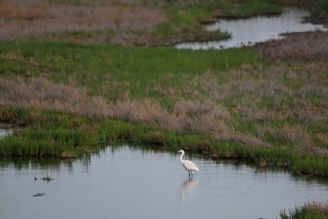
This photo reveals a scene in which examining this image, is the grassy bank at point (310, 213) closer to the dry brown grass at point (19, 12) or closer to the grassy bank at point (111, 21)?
the grassy bank at point (111, 21)

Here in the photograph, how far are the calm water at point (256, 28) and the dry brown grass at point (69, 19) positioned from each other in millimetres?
3952

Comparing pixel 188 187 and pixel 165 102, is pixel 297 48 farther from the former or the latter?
pixel 188 187

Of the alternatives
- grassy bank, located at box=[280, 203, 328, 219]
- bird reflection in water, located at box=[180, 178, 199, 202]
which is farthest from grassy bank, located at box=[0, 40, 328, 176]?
grassy bank, located at box=[280, 203, 328, 219]

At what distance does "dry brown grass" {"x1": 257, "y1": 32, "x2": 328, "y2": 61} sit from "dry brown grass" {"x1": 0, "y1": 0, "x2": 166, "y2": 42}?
8076 millimetres

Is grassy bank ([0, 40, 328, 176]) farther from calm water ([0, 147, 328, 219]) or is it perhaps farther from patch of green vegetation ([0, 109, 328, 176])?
calm water ([0, 147, 328, 219])

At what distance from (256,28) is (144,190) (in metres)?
37.2

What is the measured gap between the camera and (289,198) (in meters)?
17.4

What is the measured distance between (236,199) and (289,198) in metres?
1.11

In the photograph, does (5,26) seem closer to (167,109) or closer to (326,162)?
(167,109)

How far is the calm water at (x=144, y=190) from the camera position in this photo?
16.2 meters

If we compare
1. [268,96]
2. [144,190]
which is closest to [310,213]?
[144,190]

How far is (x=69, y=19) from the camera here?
48094mm

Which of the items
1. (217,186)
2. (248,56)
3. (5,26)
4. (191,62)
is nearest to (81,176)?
(217,186)

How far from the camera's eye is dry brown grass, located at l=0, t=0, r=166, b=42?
42256 millimetres
